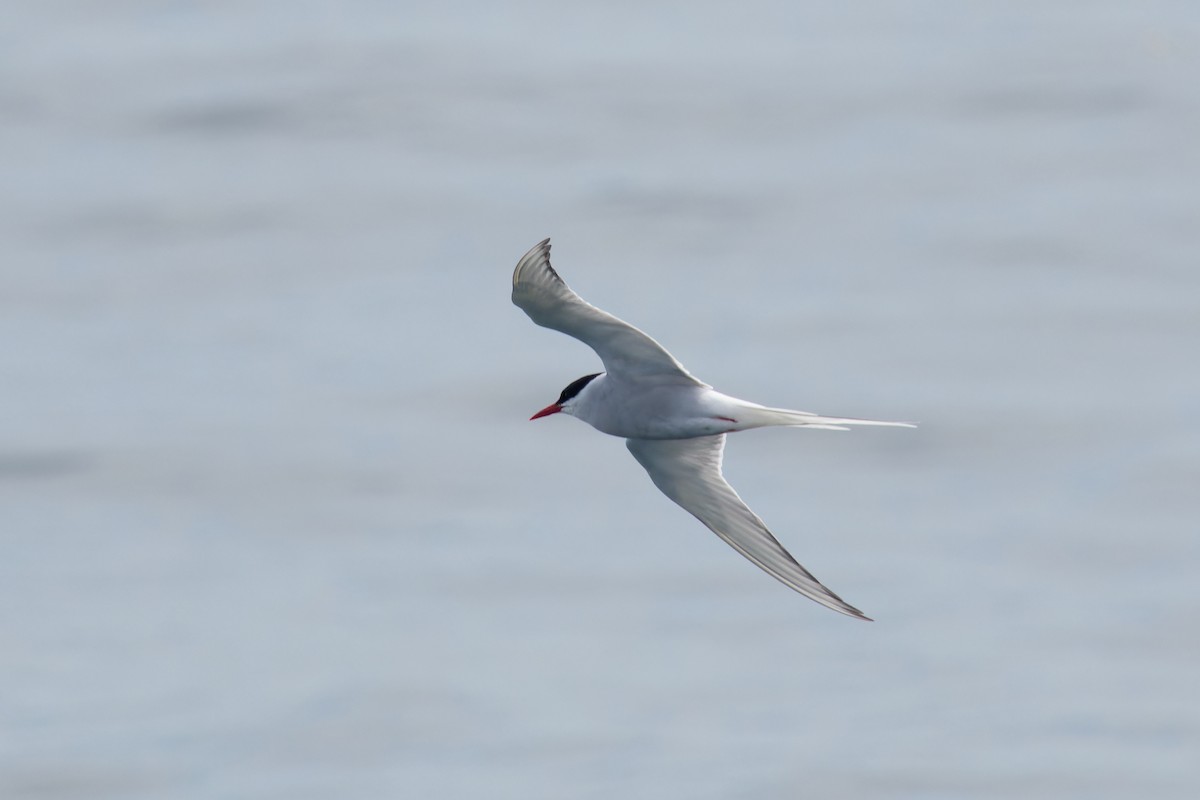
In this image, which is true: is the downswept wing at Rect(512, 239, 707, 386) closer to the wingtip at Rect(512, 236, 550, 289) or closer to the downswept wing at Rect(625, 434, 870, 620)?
the wingtip at Rect(512, 236, 550, 289)

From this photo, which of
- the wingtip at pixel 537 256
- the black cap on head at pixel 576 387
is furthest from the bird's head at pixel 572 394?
the wingtip at pixel 537 256

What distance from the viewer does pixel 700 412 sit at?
11.2 metres

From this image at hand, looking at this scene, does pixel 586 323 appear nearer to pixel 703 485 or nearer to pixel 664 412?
pixel 664 412

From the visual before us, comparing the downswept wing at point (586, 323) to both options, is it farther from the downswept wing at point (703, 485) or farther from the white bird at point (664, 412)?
the downswept wing at point (703, 485)

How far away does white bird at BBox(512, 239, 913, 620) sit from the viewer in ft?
35.6

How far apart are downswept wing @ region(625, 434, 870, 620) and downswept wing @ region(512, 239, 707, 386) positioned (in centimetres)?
96

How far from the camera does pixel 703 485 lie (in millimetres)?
12289

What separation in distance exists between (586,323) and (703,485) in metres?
1.55

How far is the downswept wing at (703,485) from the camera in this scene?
39.3ft

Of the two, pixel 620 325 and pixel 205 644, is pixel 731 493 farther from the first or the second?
pixel 205 644

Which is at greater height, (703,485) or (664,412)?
(664,412)

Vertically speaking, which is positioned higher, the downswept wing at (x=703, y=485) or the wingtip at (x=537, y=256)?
the wingtip at (x=537, y=256)

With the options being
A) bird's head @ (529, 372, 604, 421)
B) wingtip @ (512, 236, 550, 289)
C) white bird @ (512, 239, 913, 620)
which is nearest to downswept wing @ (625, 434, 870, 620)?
white bird @ (512, 239, 913, 620)

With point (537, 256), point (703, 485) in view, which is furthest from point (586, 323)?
point (703, 485)
